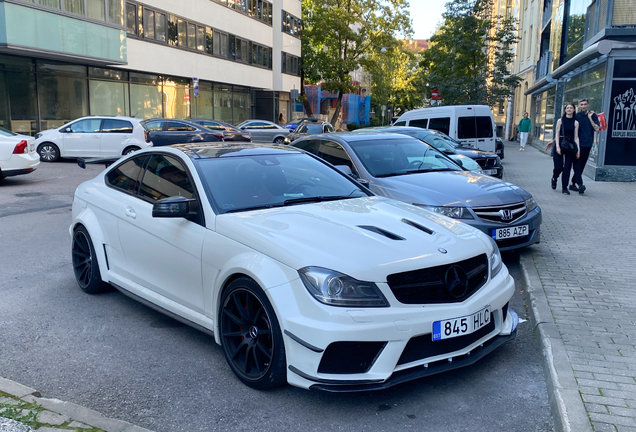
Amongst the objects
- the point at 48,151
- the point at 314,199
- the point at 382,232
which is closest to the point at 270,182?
the point at 314,199

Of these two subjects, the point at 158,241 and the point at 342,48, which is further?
the point at 342,48

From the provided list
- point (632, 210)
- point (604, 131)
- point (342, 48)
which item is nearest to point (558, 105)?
point (604, 131)

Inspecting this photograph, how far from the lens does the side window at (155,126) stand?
70.4 feet

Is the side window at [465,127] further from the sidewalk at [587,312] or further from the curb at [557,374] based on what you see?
the curb at [557,374]

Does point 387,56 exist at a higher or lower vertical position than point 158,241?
higher

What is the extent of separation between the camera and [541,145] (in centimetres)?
A: 3123

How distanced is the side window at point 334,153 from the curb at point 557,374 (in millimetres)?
3123

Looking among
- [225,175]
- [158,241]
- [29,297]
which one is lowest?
[29,297]

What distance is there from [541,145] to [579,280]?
27227 millimetres

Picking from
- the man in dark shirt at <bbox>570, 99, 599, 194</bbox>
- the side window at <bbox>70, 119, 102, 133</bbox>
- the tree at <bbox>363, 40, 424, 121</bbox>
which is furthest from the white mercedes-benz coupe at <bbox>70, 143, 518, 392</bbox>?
the tree at <bbox>363, 40, 424, 121</bbox>

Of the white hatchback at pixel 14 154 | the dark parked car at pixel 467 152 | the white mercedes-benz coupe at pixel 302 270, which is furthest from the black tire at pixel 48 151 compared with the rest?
the white mercedes-benz coupe at pixel 302 270

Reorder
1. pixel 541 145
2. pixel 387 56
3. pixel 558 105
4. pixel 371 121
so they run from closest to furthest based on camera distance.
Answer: pixel 558 105
pixel 541 145
pixel 387 56
pixel 371 121

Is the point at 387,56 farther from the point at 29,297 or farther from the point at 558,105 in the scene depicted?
the point at 29,297

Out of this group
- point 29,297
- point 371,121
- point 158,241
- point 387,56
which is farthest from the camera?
point 371,121
